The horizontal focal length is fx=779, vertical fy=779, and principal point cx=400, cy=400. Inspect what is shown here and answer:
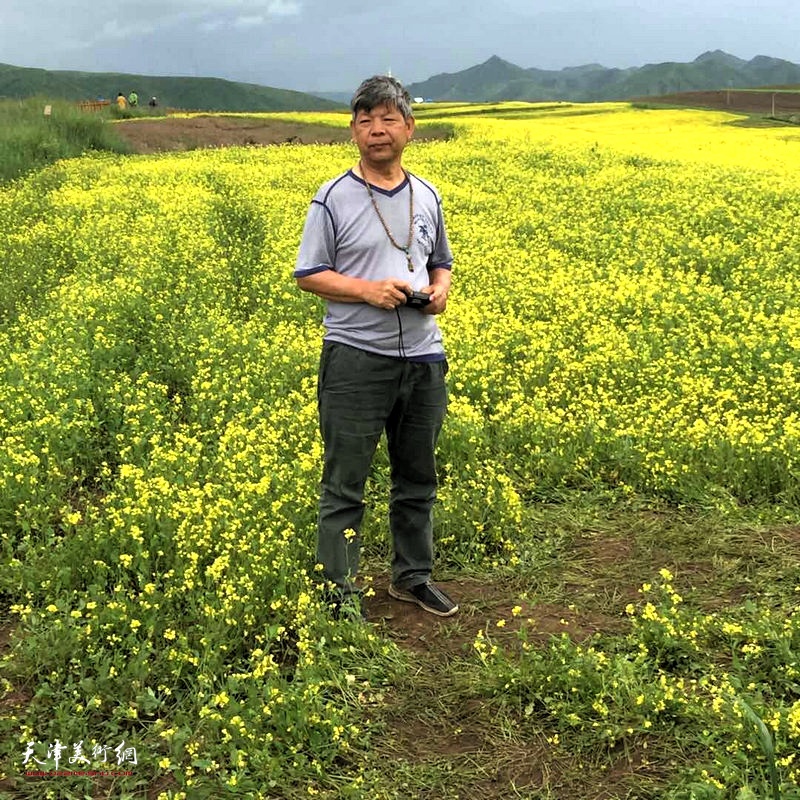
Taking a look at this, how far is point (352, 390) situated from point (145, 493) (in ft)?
5.79

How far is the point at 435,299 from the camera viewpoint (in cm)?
375

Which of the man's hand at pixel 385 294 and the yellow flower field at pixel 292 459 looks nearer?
the yellow flower field at pixel 292 459

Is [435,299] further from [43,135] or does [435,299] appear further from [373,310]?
[43,135]

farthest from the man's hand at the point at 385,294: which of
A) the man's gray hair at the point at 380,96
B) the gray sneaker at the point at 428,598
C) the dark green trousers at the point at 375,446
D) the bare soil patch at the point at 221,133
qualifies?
the bare soil patch at the point at 221,133

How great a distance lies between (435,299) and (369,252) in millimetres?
386

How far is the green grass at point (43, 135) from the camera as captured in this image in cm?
2113

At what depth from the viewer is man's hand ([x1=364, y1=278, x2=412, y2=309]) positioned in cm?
356

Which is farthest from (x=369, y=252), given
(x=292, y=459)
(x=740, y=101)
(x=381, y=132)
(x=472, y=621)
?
(x=740, y=101)

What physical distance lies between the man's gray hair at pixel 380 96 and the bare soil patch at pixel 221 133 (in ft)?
86.1

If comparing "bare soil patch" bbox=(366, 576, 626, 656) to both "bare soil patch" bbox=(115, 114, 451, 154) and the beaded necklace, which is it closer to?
the beaded necklace

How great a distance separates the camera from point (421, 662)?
3.87 m

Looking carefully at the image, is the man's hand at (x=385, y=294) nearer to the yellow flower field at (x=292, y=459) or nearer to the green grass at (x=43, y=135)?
the yellow flower field at (x=292, y=459)

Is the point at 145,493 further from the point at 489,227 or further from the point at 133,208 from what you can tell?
the point at 133,208

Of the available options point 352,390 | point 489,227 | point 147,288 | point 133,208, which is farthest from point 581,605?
point 133,208
